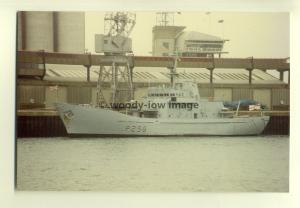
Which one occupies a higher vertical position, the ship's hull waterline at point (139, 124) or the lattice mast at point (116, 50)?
the lattice mast at point (116, 50)

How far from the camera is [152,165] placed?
3098mm

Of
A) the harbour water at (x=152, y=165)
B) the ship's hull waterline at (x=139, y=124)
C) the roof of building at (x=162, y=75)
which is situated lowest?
the harbour water at (x=152, y=165)

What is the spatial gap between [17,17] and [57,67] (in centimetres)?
35

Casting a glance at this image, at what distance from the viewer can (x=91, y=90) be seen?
3078mm

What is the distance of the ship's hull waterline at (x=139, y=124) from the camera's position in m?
3.09

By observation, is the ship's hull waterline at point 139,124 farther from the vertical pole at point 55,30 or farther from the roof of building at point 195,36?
the roof of building at point 195,36

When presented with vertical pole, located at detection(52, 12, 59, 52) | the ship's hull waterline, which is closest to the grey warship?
the ship's hull waterline

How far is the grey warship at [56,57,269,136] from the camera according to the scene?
3090 millimetres

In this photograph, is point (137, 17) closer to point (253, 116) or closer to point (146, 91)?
point (146, 91)

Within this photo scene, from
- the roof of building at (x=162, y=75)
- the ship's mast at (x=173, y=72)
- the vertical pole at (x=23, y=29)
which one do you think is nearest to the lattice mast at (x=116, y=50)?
the roof of building at (x=162, y=75)

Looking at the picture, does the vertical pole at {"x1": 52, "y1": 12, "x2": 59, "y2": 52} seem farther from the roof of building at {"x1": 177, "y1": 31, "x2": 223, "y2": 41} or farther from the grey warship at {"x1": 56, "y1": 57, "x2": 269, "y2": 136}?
the roof of building at {"x1": 177, "y1": 31, "x2": 223, "y2": 41}

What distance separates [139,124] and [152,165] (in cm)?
24

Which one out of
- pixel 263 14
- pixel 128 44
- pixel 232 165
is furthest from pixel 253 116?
pixel 128 44

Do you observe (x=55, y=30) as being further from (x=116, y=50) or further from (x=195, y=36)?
(x=195, y=36)
